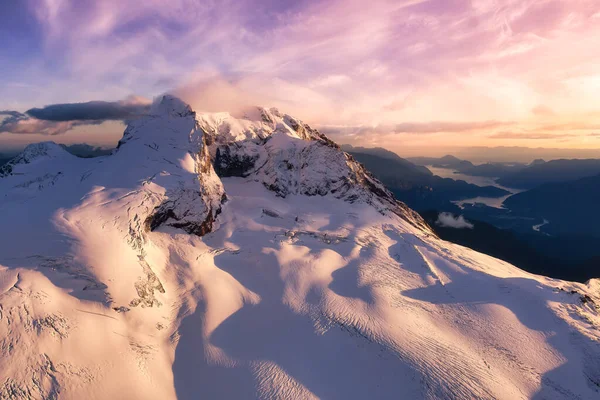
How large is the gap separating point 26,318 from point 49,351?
3.97m

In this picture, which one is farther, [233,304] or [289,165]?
[289,165]

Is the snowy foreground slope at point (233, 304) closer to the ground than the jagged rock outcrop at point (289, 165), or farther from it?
closer to the ground

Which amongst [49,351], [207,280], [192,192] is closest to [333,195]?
[192,192]

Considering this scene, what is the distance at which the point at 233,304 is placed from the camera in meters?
40.7

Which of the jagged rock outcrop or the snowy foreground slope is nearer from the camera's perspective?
the snowy foreground slope

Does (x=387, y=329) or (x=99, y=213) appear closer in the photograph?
(x=387, y=329)

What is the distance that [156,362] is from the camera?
1199 inches

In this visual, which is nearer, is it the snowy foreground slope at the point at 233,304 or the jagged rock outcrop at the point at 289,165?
the snowy foreground slope at the point at 233,304

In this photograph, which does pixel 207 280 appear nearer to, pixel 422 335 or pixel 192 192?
pixel 192 192

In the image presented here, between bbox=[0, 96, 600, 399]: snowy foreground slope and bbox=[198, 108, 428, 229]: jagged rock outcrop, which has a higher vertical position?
bbox=[198, 108, 428, 229]: jagged rock outcrop

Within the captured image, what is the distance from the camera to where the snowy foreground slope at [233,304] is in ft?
93.4

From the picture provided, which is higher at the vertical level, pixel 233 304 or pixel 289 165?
pixel 289 165

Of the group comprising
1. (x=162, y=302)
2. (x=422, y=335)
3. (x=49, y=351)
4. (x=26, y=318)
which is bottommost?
(x=422, y=335)

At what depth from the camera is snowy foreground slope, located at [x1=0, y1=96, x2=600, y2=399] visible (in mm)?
28453
